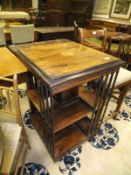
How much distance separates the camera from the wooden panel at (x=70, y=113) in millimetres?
1137

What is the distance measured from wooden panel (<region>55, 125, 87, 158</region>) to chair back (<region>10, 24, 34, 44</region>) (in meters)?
1.80

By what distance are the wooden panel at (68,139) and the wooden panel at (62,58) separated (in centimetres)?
83

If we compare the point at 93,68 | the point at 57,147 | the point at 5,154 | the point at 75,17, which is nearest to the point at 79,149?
the point at 57,147

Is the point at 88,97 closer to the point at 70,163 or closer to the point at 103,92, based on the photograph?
the point at 103,92

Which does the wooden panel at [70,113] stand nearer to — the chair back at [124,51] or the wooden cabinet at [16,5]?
the chair back at [124,51]

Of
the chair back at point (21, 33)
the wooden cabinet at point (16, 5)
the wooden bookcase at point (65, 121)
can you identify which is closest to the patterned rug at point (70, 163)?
the wooden bookcase at point (65, 121)

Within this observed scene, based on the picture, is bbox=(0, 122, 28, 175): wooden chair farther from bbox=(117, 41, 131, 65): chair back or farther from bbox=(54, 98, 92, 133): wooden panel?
bbox=(117, 41, 131, 65): chair back

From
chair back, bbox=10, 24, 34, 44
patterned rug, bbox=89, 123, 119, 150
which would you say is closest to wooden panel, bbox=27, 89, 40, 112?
patterned rug, bbox=89, 123, 119, 150

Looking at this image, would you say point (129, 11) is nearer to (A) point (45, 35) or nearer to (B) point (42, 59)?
(A) point (45, 35)

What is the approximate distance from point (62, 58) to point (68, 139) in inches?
33.7

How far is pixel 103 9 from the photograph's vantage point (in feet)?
13.0

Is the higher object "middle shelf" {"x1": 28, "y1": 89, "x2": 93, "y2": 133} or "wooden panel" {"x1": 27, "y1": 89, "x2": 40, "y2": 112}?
"wooden panel" {"x1": 27, "y1": 89, "x2": 40, "y2": 112}

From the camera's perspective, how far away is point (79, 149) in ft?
4.68

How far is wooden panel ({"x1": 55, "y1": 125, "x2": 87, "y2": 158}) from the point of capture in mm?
1316
